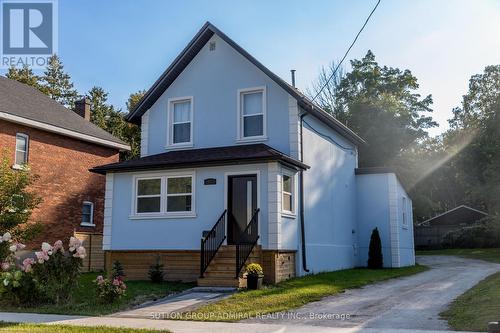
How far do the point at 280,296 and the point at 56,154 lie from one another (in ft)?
47.8

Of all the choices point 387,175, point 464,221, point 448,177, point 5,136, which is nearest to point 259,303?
point 387,175

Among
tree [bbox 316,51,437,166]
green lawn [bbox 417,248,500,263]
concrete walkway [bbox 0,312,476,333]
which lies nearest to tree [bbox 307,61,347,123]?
tree [bbox 316,51,437,166]

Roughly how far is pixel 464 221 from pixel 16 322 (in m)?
44.5

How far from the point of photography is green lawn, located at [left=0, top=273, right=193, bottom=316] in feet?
36.6

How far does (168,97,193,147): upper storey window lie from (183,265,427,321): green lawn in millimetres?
6321

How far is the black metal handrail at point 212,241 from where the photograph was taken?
1441cm

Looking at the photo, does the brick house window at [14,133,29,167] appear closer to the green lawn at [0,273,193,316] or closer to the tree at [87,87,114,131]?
the green lawn at [0,273,193,316]

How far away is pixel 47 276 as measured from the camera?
1188cm

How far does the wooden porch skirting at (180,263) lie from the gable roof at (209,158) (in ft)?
8.45

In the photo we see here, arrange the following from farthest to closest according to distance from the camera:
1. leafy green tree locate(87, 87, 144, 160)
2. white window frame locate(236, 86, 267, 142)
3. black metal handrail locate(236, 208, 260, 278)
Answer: leafy green tree locate(87, 87, 144, 160), white window frame locate(236, 86, 267, 142), black metal handrail locate(236, 208, 260, 278)

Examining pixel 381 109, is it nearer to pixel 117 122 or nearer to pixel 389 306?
pixel 117 122

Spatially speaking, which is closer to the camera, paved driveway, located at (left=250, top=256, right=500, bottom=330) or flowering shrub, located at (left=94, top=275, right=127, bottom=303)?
paved driveway, located at (left=250, top=256, right=500, bottom=330)

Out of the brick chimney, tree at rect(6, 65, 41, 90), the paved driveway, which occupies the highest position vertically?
tree at rect(6, 65, 41, 90)

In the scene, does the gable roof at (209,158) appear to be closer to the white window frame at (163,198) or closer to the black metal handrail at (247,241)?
the white window frame at (163,198)
